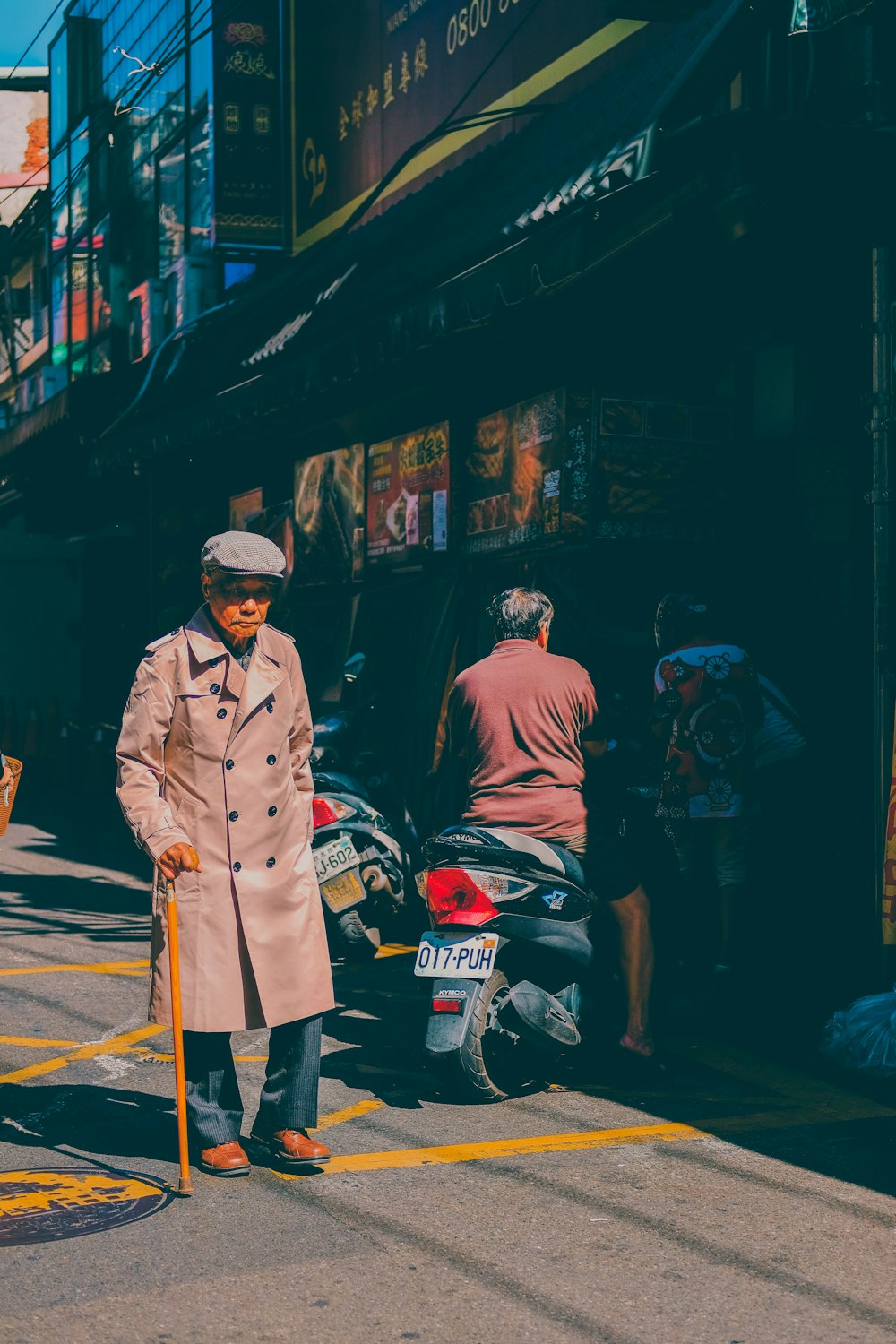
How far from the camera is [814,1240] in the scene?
4297 millimetres

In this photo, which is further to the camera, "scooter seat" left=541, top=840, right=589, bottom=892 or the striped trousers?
"scooter seat" left=541, top=840, right=589, bottom=892

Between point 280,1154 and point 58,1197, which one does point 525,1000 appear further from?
point 58,1197

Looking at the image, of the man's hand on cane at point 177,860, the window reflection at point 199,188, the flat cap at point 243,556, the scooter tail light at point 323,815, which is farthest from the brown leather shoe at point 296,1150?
the window reflection at point 199,188

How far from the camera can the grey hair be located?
20.2 ft

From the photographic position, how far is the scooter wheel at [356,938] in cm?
875

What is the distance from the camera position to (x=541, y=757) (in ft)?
19.6

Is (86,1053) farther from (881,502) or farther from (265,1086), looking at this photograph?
(881,502)

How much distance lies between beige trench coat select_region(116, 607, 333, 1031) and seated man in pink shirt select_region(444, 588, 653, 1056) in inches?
45.6

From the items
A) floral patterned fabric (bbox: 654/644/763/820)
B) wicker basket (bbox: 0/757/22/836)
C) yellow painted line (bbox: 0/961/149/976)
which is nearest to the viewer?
wicker basket (bbox: 0/757/22/836)

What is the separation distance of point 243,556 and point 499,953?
5.92 feet

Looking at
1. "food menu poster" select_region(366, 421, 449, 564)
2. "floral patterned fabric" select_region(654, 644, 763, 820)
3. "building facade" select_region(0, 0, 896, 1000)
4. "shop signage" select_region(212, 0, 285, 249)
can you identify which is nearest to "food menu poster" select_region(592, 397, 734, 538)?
"building facade" select_region(0, 0, 896, 1000)

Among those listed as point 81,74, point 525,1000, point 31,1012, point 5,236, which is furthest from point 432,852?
point 5,236

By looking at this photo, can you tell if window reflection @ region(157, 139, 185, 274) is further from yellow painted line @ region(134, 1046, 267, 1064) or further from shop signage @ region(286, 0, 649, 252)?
yellow painted line @ region(134, 1046, 267, 1064)

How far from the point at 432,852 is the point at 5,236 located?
28.7 metres
